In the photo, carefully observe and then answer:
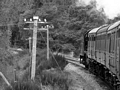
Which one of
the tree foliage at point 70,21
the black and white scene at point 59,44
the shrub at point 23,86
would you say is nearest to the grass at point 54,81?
the black and white scene at point 59,44

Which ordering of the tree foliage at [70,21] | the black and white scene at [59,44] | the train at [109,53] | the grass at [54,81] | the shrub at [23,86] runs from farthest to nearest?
the tree foliage at [70,21] < the black and white scene at [59,44] < the grass at [54,81] < the shrub at [23,86] < the train at [109,53]

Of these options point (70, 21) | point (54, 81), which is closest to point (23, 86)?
point (54, 81)

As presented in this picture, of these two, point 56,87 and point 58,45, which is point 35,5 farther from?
point 56,87

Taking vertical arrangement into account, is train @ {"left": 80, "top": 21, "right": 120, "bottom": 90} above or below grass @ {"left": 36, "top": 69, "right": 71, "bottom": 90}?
above

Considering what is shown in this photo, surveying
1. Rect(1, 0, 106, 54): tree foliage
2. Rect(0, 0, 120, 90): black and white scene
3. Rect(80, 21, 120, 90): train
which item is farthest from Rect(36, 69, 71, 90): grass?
Rect(1, 0, 106, 54): tree foliage

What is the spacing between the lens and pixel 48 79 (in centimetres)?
1166

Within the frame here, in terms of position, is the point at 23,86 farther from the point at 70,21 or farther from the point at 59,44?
the point at 70,21

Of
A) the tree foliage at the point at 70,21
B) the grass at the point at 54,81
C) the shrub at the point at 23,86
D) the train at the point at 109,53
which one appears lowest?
the grass at the point at 54,81

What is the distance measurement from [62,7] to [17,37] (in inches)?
405

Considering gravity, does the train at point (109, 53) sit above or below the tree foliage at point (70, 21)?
below

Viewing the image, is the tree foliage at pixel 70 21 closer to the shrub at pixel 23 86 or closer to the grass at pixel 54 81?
the grass at pixel 54 81

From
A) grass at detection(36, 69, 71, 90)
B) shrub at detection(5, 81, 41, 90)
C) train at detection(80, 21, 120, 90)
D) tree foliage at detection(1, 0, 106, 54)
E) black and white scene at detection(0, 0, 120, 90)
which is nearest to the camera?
train at detection(80, 21, 120, 90)

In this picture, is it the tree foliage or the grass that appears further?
the tree foliage

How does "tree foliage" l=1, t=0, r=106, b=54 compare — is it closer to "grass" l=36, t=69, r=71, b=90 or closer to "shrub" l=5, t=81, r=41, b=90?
"grass" l=36, t=69, r=71, b=90
